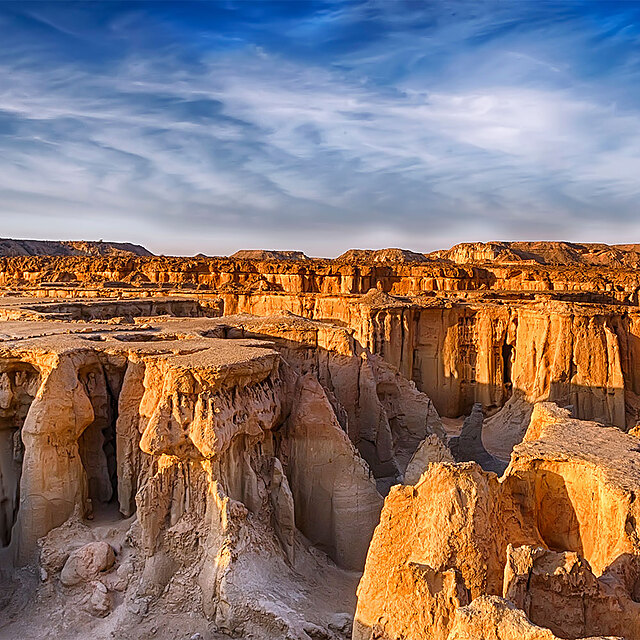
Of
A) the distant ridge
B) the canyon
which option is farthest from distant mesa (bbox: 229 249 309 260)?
the canyon

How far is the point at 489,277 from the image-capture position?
49156 mm

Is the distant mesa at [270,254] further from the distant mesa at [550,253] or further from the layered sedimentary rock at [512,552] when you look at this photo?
the layered sedimentary rock at [512,552]

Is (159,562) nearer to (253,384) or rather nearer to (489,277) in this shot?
(253,384)

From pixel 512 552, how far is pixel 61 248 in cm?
11213

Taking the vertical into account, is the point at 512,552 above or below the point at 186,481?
above

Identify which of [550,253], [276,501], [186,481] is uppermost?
[550,253]

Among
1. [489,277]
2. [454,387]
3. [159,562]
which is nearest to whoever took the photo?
[159,562]

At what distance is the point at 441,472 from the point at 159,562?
434 cm

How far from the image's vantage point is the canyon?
620cm

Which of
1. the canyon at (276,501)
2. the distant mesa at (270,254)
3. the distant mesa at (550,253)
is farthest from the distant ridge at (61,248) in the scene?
the canyon at (276,501)

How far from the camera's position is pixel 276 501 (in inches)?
365

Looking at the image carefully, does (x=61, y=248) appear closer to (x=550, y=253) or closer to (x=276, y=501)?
(x=550, y=253)

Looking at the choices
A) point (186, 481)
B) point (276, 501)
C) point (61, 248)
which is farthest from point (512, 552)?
point (61, 248)

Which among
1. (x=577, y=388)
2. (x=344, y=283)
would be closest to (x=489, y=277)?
(x=344, y=283)
